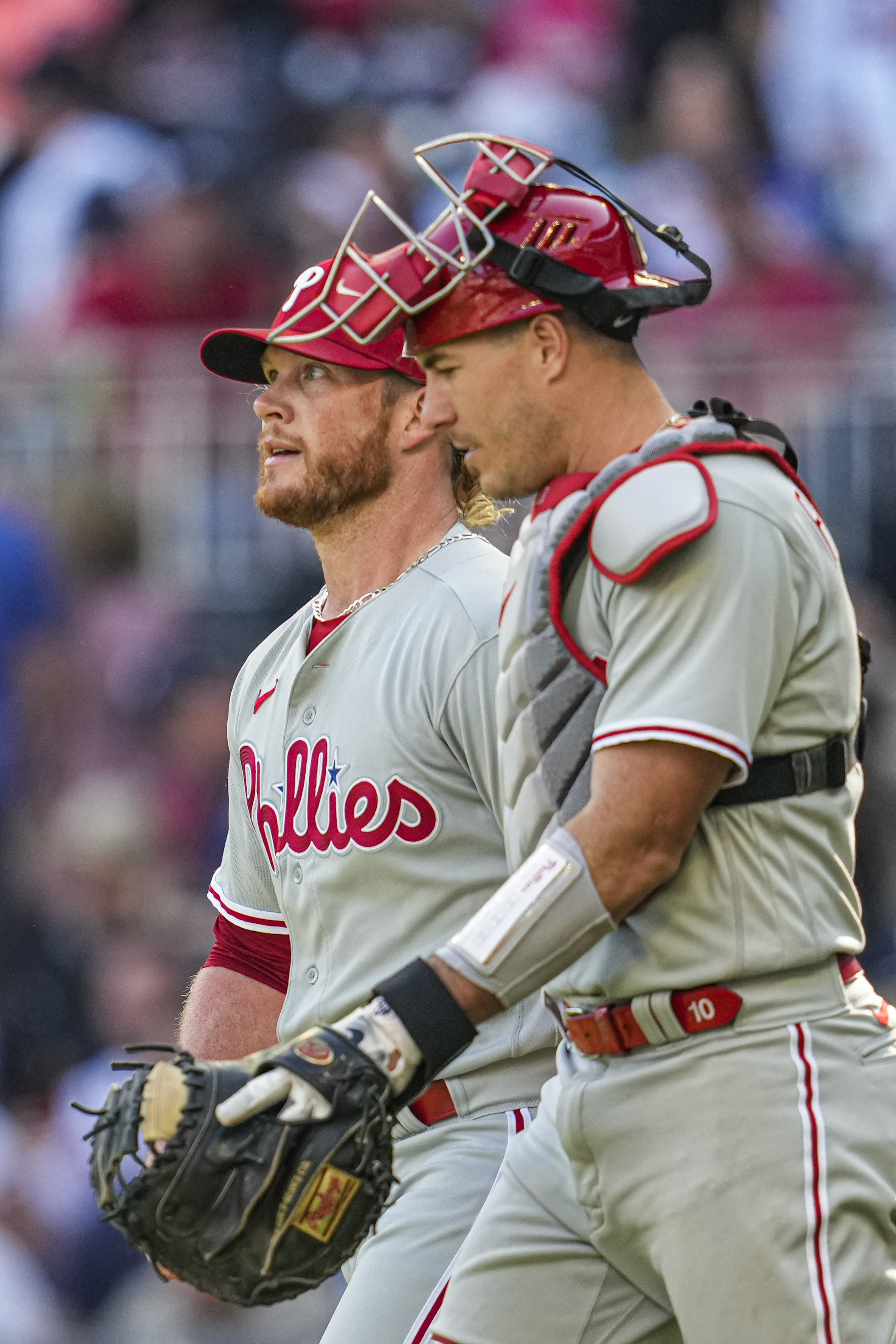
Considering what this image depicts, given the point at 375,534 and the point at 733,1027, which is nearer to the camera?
the point at 733,1027

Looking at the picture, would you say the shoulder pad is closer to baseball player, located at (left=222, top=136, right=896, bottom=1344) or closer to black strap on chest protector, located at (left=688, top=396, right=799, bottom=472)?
baseball player, located at (left=222, top=136, right=896, bottom=1344)

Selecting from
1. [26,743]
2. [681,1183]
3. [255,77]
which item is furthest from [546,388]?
[255,77]

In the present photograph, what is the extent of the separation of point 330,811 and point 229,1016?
61 centimetres

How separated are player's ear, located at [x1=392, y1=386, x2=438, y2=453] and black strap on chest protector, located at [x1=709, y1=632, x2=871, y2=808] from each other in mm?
1404

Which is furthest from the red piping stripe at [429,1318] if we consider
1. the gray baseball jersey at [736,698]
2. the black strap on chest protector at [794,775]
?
the black strap on chest protector at [794,775]

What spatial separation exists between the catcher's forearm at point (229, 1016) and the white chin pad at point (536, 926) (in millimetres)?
1435

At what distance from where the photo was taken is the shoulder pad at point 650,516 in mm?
2498

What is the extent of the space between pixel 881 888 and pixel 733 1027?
5.13 meters

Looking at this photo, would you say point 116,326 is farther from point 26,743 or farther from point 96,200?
point 26,743

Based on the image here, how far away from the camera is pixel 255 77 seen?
10.4 m

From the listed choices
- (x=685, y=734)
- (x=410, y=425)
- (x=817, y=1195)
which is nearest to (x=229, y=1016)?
(x=410, y=425)

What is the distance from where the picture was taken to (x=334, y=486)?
3.76 m

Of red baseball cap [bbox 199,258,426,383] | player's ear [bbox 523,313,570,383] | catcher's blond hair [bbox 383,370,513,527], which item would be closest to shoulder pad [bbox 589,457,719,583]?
player's ear [bbox 523,313,570,383]

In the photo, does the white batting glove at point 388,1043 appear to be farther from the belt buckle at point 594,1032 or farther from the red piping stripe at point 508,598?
the red piping stripe at point 508,598
